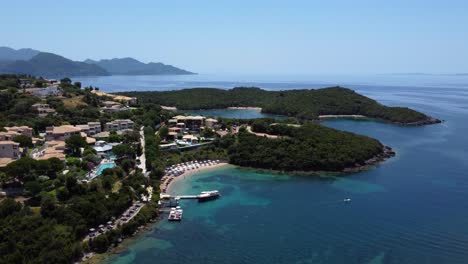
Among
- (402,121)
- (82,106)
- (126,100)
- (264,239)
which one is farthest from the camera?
(402,121)

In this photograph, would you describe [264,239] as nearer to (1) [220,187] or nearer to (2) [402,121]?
(1) [220,187]

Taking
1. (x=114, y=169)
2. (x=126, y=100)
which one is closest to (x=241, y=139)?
(x=114, y=169)

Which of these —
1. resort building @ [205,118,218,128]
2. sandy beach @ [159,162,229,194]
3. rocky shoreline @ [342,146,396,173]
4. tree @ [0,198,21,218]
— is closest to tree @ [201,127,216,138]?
resort building @ [205,118,218,128]

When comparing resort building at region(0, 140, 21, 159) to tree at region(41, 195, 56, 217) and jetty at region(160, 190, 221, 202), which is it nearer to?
tree at region(41, 195, 56, 217)

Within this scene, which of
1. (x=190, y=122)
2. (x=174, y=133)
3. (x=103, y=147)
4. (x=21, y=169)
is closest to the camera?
(x=21, y=169)

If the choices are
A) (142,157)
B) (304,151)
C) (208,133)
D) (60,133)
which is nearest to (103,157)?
(142,157)

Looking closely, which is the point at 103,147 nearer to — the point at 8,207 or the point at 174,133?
the point at 174,133

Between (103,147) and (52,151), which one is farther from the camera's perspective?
(103,147)
